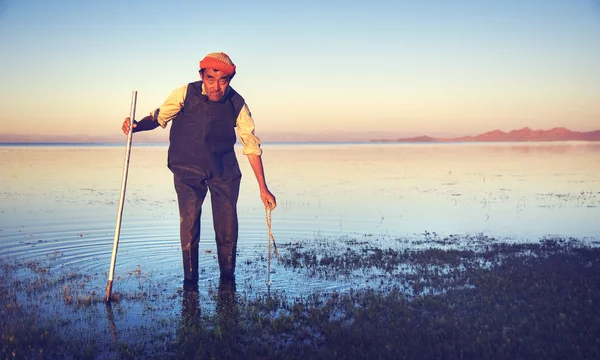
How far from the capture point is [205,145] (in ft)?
27.9

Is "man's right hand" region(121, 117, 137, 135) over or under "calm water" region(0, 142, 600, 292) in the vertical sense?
over

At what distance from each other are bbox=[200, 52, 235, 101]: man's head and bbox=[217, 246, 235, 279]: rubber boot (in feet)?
8.22

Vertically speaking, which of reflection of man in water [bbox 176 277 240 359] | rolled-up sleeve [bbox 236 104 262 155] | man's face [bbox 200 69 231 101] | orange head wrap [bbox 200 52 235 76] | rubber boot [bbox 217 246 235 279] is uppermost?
orange head wrap [bbox 200 52 235 76]

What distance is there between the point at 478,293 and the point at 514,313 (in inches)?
42.7

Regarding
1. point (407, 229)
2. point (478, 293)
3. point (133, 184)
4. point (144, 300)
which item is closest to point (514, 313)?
point (478, 293)

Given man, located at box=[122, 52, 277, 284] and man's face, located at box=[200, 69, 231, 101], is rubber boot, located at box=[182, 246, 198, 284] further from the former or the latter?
man's face, located at box=[200, 69, 231, 101]

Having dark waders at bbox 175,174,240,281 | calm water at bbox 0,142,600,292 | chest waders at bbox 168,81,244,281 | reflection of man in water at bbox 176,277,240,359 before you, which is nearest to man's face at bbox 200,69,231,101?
chest waders at bbox 168,81,244,281

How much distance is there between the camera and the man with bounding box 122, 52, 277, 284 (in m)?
8.34

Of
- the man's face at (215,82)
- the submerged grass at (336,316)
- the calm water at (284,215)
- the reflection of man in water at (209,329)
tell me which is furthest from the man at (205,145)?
the calm water at (284,215)

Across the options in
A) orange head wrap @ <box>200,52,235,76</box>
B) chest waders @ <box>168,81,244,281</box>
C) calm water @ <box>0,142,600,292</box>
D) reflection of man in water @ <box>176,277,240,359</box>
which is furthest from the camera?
calm water @ <box>0,142,600,292</box>

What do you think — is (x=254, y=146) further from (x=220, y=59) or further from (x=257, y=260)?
(x=257, y=260)

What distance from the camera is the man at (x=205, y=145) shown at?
8.34 meters

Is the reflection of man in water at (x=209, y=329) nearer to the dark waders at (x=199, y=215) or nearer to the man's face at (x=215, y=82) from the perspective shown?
the dark waders at (x=199, y=215)

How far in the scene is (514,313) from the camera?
23.6ft
